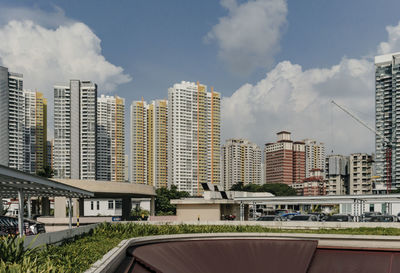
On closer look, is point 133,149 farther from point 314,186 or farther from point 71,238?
point 71,238

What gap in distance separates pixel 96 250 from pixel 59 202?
151 ft

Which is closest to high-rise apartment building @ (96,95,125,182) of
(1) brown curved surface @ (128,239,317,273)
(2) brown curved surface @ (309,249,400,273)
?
(1) brown curved surface @ (128,239,317,273)

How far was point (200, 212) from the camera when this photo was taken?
155 ft

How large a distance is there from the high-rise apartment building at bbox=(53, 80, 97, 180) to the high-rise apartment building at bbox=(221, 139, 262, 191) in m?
81.1

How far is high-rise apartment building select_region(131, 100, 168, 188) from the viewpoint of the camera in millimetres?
145000

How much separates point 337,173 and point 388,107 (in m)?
36.6

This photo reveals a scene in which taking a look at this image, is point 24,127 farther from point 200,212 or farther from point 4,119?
point 200,212

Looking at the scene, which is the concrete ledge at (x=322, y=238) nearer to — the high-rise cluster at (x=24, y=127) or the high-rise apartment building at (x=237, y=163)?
the high-rise cluster at (x=24, y=127)

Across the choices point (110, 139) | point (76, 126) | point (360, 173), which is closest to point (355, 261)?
point (76, 126)

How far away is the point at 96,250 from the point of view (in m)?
14.3

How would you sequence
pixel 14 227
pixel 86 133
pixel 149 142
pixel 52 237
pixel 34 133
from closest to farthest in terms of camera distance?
pixel 52 237, pixel 14 227, pixel 86 133, pixel 34 133, pixel 149 142

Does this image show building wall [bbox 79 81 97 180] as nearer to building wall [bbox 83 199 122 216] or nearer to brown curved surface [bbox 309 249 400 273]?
building wall [bbox 83 199 122 216]

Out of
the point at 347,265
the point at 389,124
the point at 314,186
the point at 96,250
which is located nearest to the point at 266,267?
the point at 347,265

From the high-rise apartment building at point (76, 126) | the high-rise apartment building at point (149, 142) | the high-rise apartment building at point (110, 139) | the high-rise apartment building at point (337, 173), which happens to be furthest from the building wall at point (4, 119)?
the high-rise apartment building at point (337, 173)
